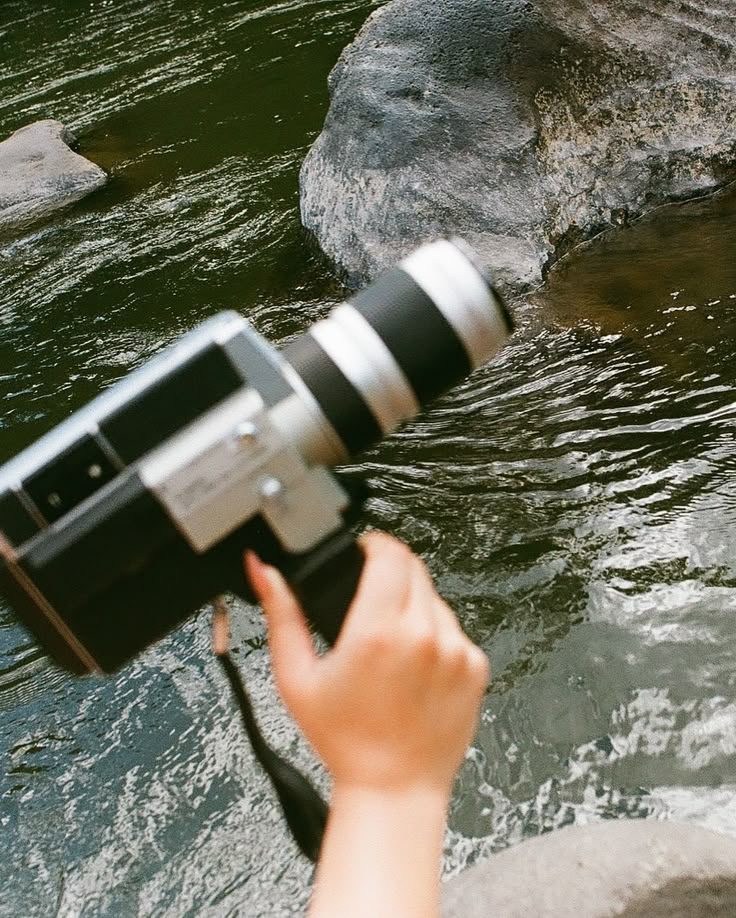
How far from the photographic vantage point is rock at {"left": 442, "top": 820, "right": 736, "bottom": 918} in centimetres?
156

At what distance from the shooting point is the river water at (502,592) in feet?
6.64

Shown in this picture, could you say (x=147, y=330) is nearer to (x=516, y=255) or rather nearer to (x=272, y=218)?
(x=272, y=218)

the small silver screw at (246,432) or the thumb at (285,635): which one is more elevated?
the small silver screw at (246,432)

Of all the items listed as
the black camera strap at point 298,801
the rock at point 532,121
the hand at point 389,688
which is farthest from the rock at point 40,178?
the hand at point 389,688

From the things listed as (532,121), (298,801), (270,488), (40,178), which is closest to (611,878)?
(298,801)

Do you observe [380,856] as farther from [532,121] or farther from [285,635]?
[532,121]

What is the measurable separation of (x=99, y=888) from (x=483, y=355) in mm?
1469

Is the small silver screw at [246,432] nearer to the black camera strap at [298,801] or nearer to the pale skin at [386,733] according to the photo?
the pale skin at [386,733]

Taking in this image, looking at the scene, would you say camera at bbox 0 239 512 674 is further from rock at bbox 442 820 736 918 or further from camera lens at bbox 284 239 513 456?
rock at bbox 442 820 736 918

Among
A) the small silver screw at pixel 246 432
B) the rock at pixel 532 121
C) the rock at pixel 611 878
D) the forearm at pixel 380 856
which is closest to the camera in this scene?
the forearm at pixel 380 856

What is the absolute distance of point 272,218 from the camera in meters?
5.12

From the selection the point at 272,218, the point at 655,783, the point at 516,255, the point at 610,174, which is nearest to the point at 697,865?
the point at 655,783

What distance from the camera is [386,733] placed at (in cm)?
97

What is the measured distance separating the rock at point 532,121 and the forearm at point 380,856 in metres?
3.33
